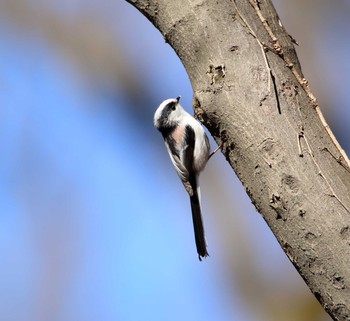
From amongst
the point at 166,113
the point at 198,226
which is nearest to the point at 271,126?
the point at 198,226

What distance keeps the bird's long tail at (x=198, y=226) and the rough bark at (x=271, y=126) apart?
1631 millimetres

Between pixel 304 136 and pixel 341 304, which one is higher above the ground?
pixel 304 136

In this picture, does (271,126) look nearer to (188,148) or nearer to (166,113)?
(188,148)

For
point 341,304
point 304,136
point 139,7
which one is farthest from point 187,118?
point 341,304

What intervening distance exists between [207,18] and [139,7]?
0.28 m

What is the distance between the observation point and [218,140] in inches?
77.2

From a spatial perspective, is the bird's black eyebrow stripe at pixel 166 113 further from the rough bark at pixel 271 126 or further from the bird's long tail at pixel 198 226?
the rough bark at pixel 271 126

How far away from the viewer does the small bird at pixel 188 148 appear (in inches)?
141

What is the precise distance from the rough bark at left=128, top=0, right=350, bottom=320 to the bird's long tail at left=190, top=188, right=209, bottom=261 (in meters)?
1.63

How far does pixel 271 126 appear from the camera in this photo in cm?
180

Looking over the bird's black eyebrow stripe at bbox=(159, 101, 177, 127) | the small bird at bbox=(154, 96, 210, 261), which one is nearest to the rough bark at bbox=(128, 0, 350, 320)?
the small bird at bbox=(154, 96, 210, 261)

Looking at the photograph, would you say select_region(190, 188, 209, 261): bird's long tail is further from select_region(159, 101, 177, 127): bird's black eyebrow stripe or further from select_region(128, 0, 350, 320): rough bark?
select_region(128, 0, 350, 320): rough bark

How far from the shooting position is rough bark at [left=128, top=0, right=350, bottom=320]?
5.47ft

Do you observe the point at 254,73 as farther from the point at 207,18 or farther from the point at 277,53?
the point at 207,18
